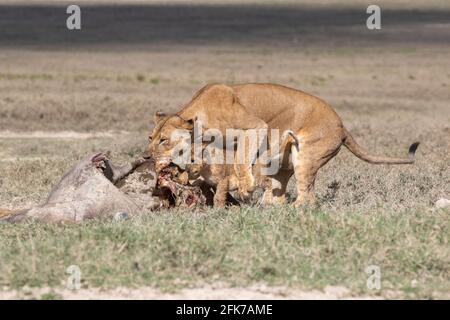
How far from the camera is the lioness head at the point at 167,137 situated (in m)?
7.90

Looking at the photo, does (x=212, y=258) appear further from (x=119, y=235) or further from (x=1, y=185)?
(x=1, y=185)

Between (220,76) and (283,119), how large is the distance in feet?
45.0

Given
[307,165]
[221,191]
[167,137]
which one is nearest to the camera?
[167,137]

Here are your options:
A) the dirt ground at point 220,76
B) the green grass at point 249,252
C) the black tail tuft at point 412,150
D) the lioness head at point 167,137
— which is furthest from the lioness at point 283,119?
the green grass at point 249,252

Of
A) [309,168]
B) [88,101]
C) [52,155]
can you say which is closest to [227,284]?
[309,168]

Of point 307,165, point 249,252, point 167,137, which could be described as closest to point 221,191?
point 167,137

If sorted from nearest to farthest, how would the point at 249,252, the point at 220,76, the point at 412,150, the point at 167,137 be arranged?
1. the point at 249,252
2. the point at 167,137
3. the point at 412,150
4. the point at 220,76

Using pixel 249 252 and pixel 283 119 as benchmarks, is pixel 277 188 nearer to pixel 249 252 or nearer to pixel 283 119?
pixel 283 119

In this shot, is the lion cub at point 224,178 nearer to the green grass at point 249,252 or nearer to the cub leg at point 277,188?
the cub leg at point 277,188

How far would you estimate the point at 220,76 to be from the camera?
22125mm

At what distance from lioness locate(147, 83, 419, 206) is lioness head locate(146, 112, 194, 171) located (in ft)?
0.63

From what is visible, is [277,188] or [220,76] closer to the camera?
[277,188]

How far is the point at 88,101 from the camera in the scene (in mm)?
17250

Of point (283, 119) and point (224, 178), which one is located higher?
point (283, 119)
